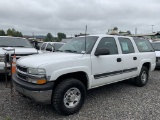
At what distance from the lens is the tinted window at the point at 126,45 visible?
5.01 meters

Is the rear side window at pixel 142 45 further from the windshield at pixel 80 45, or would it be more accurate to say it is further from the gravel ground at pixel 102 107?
the windshield at pixel 80 45

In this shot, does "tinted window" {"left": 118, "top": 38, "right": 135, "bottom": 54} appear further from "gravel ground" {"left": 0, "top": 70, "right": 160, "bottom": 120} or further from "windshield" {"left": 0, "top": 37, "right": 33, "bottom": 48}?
"windshield" {"left": 0, "top": 37, "right": 33, "bottom": 48}

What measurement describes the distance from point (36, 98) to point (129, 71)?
2.96 m

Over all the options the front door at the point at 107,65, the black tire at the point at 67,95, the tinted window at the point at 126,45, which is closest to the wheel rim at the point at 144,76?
the tinted window at the point at 126,45

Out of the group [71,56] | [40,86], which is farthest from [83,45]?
[40,86]

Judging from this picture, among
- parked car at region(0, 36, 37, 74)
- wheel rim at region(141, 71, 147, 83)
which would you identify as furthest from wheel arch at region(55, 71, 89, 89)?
parked car at region(0, 36, 37, 74)

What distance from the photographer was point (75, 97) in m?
3.74

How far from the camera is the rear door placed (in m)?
4.93

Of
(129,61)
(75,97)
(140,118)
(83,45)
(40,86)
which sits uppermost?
(83,45)

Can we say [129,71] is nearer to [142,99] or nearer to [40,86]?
[142,99]

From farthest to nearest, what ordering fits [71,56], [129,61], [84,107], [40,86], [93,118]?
[129,61]
[84,107]
[71,56]
[93,118]
[40,86]

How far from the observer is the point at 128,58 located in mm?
5012

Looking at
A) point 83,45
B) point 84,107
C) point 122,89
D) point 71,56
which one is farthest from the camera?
point 122,89

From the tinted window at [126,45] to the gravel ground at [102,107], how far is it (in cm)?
126
